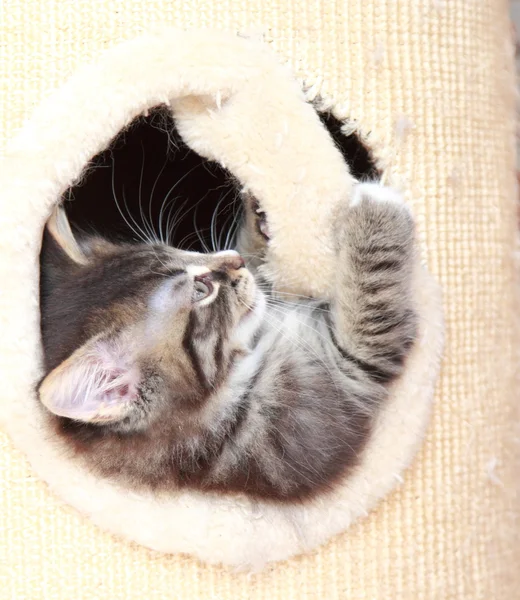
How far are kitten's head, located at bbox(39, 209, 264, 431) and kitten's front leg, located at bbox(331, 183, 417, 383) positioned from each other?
19 cm

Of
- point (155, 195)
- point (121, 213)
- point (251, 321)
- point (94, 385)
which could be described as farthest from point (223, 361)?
point (155, 195)

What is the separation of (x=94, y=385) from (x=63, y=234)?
33 centimetres

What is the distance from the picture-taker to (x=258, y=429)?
1121 millimetres

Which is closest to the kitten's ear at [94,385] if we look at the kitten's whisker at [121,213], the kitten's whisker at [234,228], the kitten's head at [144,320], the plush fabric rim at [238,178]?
the kitten's head at [144,320]

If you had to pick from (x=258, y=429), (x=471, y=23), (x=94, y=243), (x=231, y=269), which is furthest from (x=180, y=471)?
(x=471, y=23)

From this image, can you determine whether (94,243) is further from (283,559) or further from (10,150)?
(283,559)

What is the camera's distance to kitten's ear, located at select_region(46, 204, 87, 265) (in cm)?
109

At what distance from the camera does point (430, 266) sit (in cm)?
115

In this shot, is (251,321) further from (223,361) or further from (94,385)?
(94,385)

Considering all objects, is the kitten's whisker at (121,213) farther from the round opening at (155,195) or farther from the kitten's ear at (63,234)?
the kitten's ear at (63,234)

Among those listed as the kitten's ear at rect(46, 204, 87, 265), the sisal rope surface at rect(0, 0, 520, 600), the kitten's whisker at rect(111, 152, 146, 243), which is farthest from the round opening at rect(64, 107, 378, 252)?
the sisal rope surface at rect(0, 0, 520, 600)

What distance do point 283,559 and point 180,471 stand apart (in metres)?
0.23

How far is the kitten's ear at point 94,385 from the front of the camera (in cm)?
86

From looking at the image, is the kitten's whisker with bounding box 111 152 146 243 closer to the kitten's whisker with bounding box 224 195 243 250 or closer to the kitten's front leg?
the kitten's whisker with bounding box 224 195 243 250
